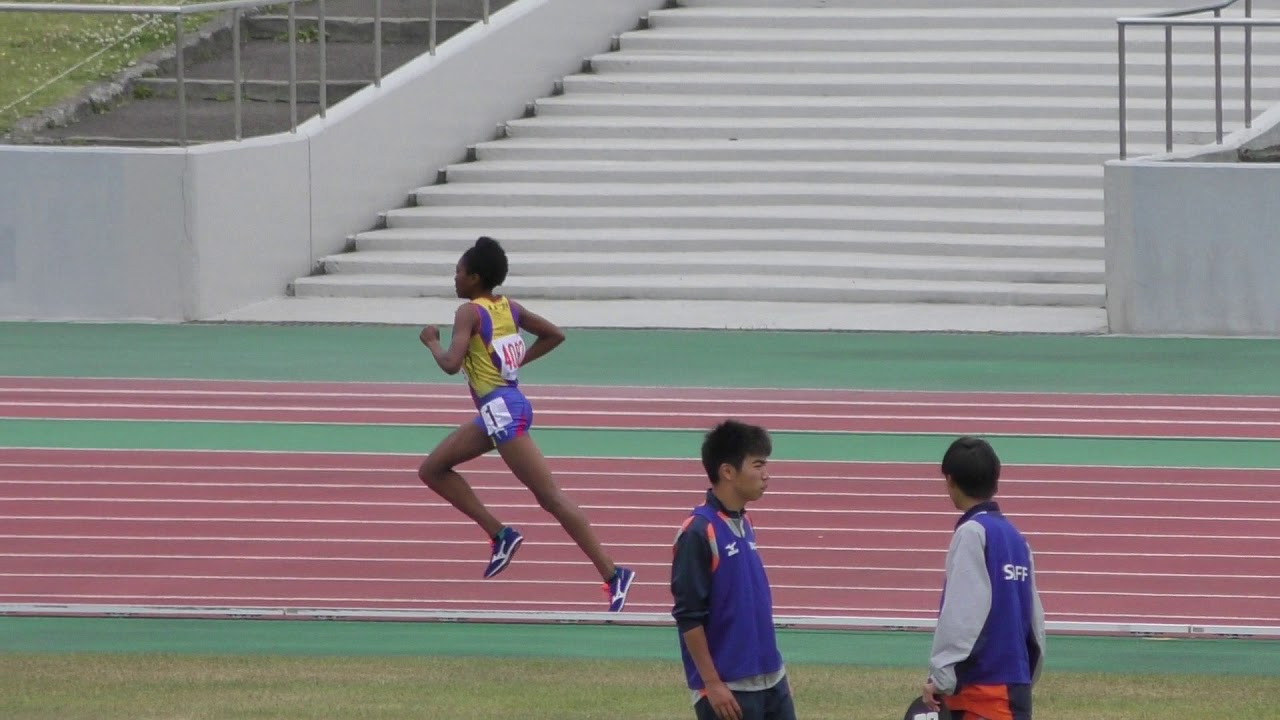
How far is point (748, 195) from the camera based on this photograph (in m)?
20.6

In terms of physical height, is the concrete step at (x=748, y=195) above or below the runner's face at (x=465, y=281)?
above

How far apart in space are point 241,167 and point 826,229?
16.7ft

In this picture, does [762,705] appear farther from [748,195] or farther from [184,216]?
[748,195]

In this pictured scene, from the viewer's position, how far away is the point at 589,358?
55.0ft

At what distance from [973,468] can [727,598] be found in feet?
2.37

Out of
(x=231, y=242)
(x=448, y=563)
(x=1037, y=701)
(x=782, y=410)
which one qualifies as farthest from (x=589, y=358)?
(x=1037, y=701)

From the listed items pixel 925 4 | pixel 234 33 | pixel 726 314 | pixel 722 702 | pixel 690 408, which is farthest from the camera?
pixel 925 4

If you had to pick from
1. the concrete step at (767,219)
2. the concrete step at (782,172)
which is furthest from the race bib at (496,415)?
the concrete step at (782,172)

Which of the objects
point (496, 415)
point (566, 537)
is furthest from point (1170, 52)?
point (496, 415)

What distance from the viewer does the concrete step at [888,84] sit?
70.4 ft

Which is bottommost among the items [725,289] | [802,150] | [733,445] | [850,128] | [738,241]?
[733,445]

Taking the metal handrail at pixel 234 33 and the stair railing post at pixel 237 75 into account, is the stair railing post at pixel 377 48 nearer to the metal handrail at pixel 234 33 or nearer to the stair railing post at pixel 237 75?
the metal handrail at pixel 234 33

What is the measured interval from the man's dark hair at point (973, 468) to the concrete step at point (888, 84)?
15.7m

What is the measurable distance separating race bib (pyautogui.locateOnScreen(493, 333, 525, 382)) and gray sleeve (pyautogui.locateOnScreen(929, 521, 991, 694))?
3990 millimetres
